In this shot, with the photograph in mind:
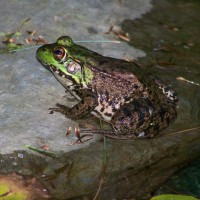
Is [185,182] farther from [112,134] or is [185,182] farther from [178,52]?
[178,52]

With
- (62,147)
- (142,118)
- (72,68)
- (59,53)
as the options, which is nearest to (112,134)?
(142,118)

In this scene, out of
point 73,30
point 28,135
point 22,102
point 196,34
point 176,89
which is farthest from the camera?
point 196,34

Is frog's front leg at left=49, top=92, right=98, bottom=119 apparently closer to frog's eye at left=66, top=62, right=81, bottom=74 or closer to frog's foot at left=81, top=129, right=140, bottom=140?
frog's foot at left=81, top=129, right=140, bottom=140

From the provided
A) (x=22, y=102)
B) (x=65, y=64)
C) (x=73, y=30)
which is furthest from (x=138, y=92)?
(x=73, y=30)

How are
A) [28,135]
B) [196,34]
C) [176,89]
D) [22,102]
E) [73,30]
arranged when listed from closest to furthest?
[28,135] → [22,102] → [176,89] → [73,30] → [196,34]

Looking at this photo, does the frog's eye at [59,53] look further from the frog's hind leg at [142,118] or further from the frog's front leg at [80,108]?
the frog's hind leg at [142,118]

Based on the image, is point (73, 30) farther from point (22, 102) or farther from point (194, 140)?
point (194, 140)
